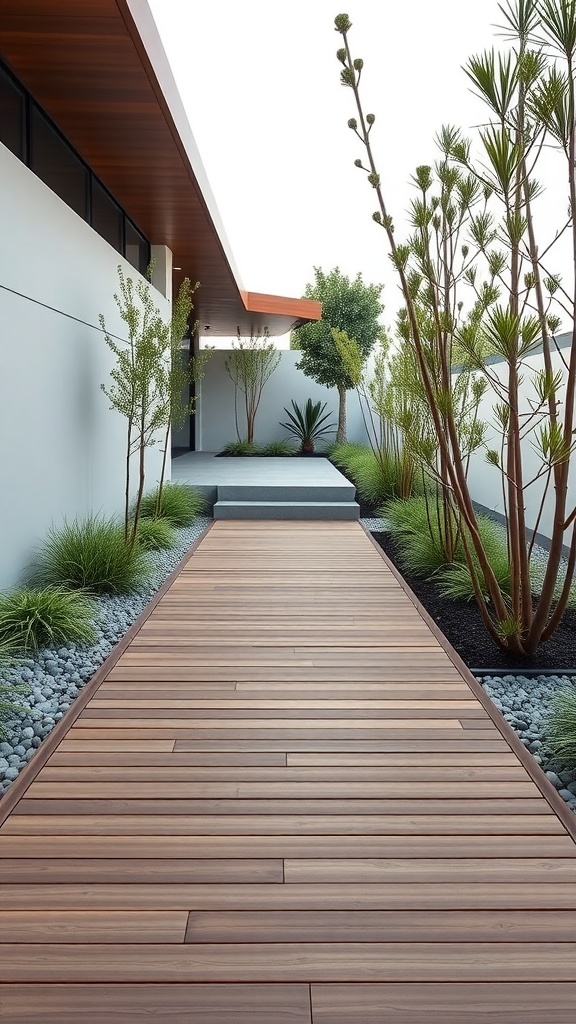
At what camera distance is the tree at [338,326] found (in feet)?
51.0

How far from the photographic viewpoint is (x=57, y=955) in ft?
5.03

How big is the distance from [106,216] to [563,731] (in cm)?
610

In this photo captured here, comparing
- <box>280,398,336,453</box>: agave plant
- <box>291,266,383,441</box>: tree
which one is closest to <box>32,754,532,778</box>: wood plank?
<box>291,266,383,441</box>: tree

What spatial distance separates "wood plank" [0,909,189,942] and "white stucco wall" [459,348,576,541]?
165 inches

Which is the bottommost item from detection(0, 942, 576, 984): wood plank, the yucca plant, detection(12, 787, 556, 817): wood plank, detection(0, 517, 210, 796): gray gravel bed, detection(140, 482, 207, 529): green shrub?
detection(0, 517, 210, 796): gray gravel bed

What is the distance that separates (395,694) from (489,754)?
1.90 feet

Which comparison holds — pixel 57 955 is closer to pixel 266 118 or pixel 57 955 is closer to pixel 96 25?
pixel 96 25

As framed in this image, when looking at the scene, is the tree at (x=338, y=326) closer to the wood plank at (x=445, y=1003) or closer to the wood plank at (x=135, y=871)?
the wood plank at (x=135, y=871)

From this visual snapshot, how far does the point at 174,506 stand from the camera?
290 inches

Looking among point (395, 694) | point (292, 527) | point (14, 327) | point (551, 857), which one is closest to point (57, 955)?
point (551, 857)

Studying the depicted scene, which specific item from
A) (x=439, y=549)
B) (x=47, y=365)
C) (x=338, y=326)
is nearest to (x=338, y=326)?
(x=338, y=326)

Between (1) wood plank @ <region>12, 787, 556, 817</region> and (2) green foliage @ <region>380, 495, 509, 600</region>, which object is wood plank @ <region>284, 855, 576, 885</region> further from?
(2) green foliage @ <region>380, 495, 509, 600</region>

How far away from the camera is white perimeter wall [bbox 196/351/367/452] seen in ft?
55.7

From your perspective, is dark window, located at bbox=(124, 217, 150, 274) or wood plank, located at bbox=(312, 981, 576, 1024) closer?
wood plank, located at bbox=(312, 981, 576, 1024)
